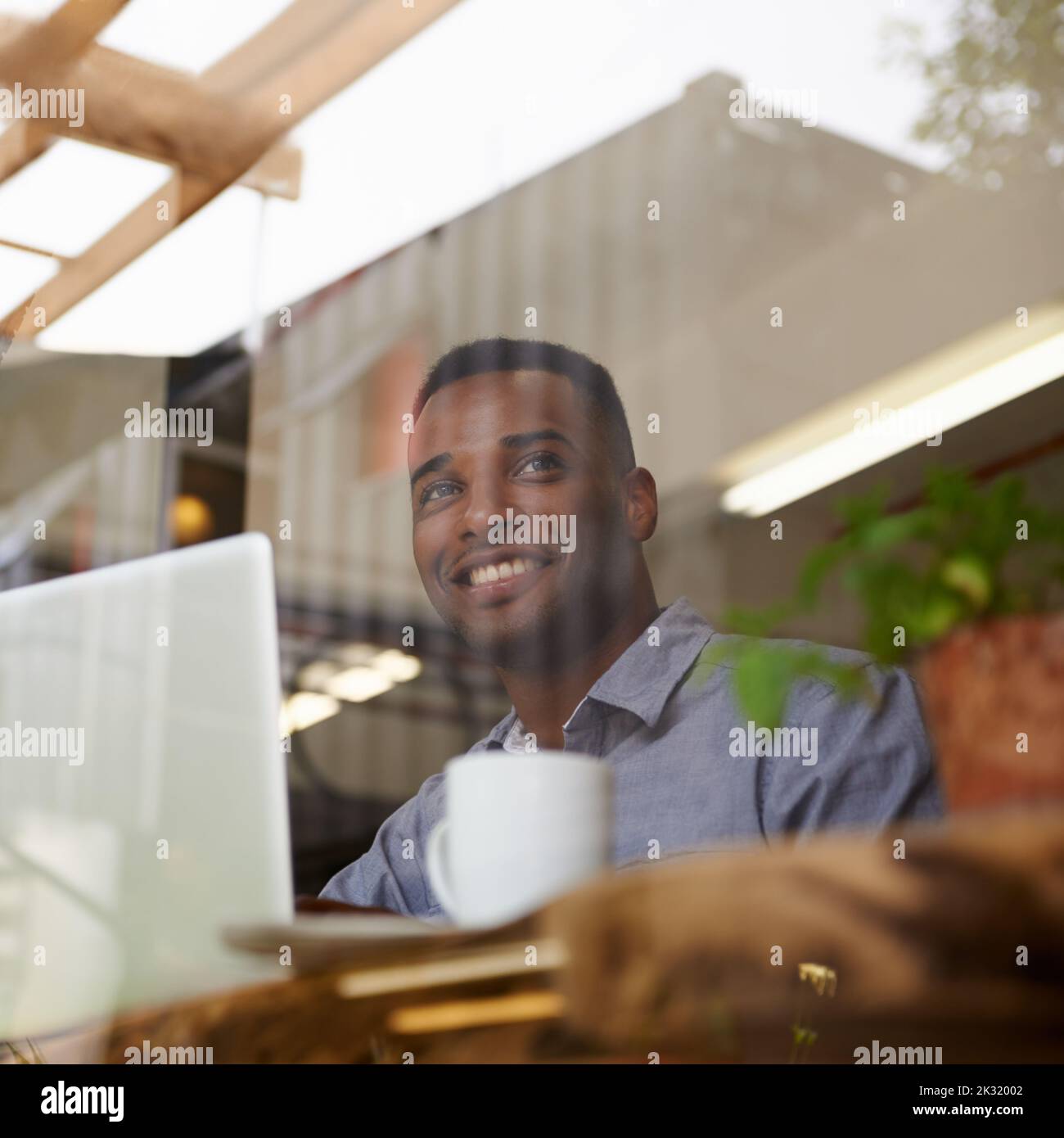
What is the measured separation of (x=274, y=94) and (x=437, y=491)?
783 millimetres

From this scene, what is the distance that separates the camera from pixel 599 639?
1.26 m

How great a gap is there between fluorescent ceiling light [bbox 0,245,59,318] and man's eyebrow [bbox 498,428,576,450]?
954 mm

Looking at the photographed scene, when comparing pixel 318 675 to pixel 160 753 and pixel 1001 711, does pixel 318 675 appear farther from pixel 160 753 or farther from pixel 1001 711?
pixel 1001 711

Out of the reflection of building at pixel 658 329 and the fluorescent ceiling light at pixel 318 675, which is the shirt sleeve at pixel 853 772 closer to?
the reflection of building at pixel 658 329

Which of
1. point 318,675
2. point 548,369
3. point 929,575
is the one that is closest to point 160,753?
point 929,575

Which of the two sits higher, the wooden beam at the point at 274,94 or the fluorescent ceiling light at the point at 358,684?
the wooden beam at the point at 274,94

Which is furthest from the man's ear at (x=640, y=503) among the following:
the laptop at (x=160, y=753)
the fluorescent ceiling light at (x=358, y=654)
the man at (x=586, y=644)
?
the laptop at (x=160, y=753)

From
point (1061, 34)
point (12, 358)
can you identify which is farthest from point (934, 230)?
point (12, 358)

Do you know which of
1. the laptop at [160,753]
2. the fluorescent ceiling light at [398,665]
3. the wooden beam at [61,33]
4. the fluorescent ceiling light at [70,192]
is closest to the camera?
the laptop at [160,753]

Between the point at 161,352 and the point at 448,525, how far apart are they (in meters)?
0.72

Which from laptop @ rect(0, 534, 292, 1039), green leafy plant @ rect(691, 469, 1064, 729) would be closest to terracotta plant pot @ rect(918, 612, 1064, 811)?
green leafy plant @ rect(691, 469, 1064, 729)

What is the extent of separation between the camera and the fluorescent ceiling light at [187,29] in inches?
69.3

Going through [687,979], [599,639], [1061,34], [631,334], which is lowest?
[687,979]
